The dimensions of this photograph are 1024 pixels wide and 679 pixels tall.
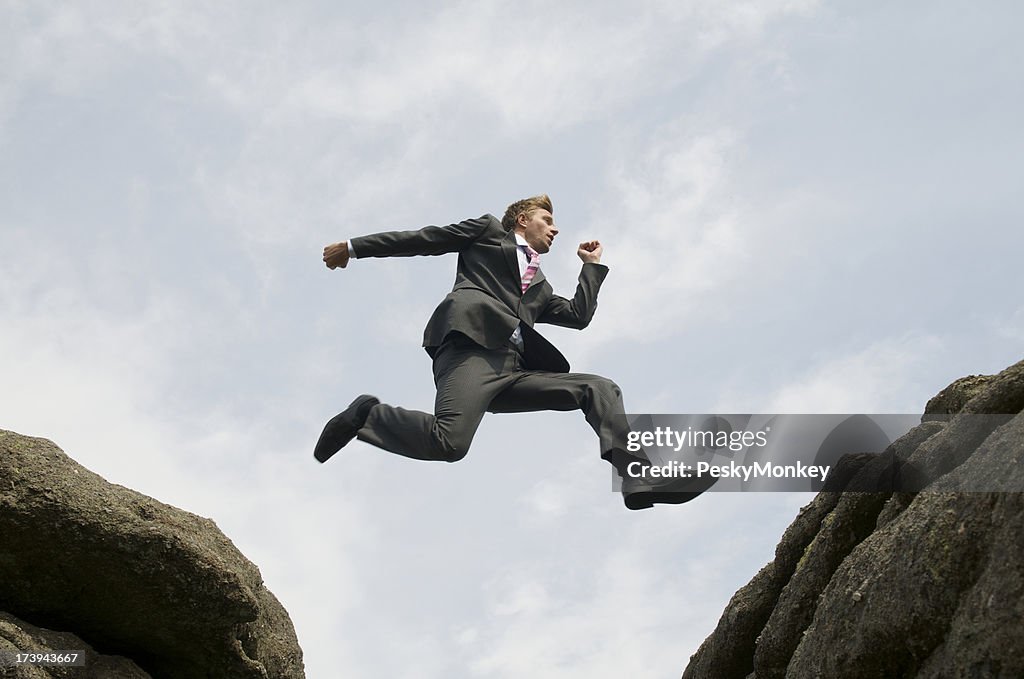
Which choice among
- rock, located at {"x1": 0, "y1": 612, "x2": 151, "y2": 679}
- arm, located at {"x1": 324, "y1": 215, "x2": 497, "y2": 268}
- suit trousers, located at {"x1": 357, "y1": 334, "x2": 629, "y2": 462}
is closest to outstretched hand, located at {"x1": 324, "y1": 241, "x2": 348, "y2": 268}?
arm, located at {"x1": 324, "y1": 215, "x2": 497, "y2": 268}

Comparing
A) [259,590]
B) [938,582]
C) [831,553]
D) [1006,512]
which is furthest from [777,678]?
[259,590]

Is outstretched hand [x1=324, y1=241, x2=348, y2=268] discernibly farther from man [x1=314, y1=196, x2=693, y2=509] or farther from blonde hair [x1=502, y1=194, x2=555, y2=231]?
blonde hair [x1=502, y1=194, x2=555, y2=231]

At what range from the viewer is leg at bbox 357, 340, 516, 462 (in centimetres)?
954

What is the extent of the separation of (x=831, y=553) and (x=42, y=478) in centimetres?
687

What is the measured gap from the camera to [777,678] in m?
8.60

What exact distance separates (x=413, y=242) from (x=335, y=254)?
2.54 feet

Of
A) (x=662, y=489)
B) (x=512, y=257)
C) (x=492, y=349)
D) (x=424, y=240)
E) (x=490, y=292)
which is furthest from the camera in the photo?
(x=512, y=257)

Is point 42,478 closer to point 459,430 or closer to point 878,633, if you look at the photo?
point 459,430

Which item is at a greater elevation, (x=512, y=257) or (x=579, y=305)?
(x=512, y=257)

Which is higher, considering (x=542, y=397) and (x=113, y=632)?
(x=542, y=397)

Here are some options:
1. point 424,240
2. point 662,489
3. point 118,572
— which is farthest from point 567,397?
point 118,572

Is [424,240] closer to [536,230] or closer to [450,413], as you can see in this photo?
[536,230]

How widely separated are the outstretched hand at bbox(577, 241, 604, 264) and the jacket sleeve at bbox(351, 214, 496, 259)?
0.94 meters

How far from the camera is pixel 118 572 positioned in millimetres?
9898
